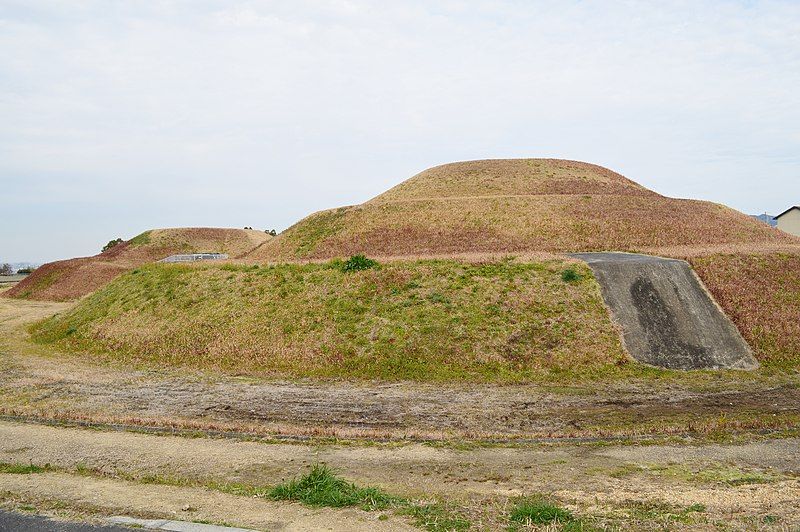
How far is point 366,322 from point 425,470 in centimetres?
1631

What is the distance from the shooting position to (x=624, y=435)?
17.1m

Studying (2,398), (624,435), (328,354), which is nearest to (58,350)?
(2,398)

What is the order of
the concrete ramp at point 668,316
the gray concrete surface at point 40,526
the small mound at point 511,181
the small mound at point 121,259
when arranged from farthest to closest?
the small mound at point 121,259 < the small mound at point 511,181 < the concrete ramp at point 668,316 < the gray concrete surface at point 40,526

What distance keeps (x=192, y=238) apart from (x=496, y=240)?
221 feet

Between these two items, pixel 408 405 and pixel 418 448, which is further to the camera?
pixel 408 405

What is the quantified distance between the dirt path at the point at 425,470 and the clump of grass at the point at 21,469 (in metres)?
0.40

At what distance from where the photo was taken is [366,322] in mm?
30172

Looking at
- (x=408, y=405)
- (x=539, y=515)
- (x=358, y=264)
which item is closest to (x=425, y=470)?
(x=539, y=515)

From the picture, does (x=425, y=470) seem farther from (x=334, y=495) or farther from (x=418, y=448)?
(x=334, y=495)

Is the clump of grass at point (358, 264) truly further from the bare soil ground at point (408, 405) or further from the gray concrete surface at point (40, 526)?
the gray concrete surface at point (40, 526)

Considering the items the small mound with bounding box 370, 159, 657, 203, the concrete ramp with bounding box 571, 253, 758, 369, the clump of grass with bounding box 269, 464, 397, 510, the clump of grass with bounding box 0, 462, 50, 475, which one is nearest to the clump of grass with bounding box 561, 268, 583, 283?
the concrete ramp with bounding box 571, 253, 758, 369

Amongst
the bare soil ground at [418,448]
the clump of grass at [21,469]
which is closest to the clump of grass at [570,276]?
the bare soil ground at [418,448]

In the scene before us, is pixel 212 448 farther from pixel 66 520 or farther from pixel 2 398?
pixel 2 398

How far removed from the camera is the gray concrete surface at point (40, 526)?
33.5 ft
